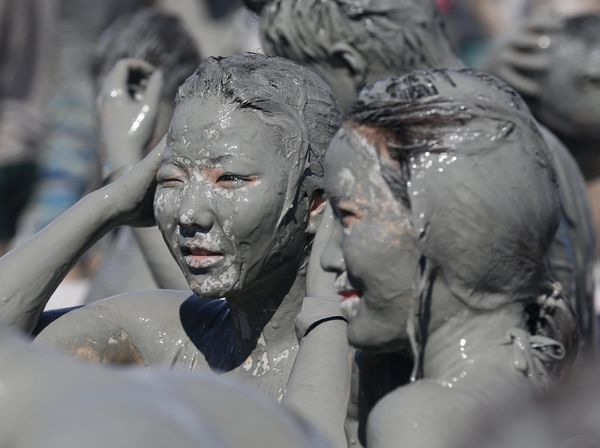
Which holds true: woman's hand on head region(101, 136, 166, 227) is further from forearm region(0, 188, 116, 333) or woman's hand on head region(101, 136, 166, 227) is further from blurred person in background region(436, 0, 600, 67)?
blurred person in background region(436, 0, 600, 67)

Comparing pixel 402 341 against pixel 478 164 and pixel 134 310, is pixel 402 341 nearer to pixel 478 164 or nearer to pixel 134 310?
pixel 478 164

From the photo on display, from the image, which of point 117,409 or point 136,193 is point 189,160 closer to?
point 136,193

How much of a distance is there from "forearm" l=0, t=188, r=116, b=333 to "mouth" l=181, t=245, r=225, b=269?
0.40 meters

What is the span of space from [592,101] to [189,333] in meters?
2.17

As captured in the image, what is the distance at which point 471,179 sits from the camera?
3.02 meters

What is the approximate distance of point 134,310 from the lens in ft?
13.3

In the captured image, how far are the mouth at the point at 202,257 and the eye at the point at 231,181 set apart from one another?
0.14 m

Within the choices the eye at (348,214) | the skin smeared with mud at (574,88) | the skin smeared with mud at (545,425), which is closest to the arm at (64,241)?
the eye at (348,214)

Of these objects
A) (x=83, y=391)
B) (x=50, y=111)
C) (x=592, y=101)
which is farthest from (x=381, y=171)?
(x=50, y=111)

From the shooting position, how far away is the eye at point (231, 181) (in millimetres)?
3678

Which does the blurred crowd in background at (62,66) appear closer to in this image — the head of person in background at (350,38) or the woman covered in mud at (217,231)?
the head of person in background at (350,38)

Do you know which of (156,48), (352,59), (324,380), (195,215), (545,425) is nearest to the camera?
(545,425)

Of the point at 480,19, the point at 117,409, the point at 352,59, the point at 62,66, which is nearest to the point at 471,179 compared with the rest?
the point at 117,409

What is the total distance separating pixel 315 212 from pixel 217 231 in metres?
0.25
